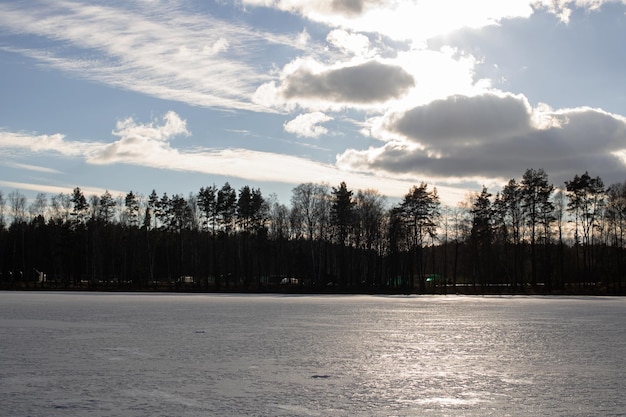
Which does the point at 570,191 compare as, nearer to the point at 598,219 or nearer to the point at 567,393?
the point at 598,219

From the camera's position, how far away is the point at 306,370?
518 inches

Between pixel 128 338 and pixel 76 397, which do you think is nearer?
pixel 76 397

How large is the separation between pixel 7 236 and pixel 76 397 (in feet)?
317

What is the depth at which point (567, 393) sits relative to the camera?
1084 cm

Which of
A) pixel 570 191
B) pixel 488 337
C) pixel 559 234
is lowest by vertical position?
pixel 488 337

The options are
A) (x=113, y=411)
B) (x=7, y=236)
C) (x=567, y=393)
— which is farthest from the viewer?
(x=7, y=236)

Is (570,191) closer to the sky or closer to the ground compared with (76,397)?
closer to the sky

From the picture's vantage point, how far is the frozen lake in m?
9.69

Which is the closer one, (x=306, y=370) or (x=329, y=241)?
(x=306, y=370)

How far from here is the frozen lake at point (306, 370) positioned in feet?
31.8

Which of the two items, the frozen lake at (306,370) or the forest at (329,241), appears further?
the forest at (329,241)

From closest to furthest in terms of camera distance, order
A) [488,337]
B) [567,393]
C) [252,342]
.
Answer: [567,393], [252,342], [488,337]

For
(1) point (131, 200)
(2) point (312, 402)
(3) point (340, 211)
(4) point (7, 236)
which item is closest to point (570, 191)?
(3) point (340, 211)

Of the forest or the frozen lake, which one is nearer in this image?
the frozen lake
